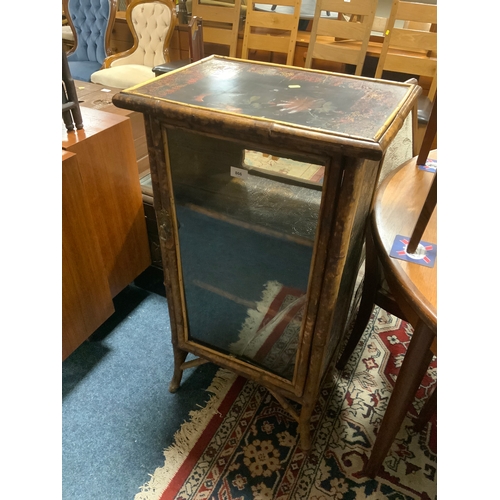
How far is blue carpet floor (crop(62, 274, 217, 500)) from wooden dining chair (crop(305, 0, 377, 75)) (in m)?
2.16

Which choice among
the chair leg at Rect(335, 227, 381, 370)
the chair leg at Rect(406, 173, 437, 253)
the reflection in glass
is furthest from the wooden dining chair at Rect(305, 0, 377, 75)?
the chair leg at Rect(406, 173, 437, 253)

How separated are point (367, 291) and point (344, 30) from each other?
2.23 metres

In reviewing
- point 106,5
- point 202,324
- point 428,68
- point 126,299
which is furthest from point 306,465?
point 106,5

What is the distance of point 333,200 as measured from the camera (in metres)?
0.69

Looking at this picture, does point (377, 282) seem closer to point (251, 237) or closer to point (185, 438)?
point (251, 237)

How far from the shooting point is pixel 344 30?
8.69 feet

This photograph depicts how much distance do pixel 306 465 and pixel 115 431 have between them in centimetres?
58

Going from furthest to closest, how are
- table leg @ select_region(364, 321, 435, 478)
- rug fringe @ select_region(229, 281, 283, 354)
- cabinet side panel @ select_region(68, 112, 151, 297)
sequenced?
cabinet side panel @ select_region(68, 112, 151, 297) → rug fringe @ select_region(229, 281, 283, 354) → table leg @ select_region(364, 321, 435, 478)

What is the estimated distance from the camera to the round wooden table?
0.71 metres

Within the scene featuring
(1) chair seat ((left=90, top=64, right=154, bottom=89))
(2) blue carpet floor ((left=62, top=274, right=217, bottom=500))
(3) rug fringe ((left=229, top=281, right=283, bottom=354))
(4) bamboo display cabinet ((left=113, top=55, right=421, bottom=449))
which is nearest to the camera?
(4) bamboo display cabinet ((left=113, top=55, right=421, bottom=449))

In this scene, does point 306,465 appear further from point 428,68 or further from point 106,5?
point 106,5

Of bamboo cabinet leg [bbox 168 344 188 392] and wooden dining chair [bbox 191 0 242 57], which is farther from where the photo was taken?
wooden dining chair [bbox 191 0 242 57]

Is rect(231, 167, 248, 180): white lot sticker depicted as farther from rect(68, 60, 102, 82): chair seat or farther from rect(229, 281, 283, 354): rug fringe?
rect(68, 60, 102, 82): chair seat

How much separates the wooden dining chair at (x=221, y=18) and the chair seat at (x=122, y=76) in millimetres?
646
